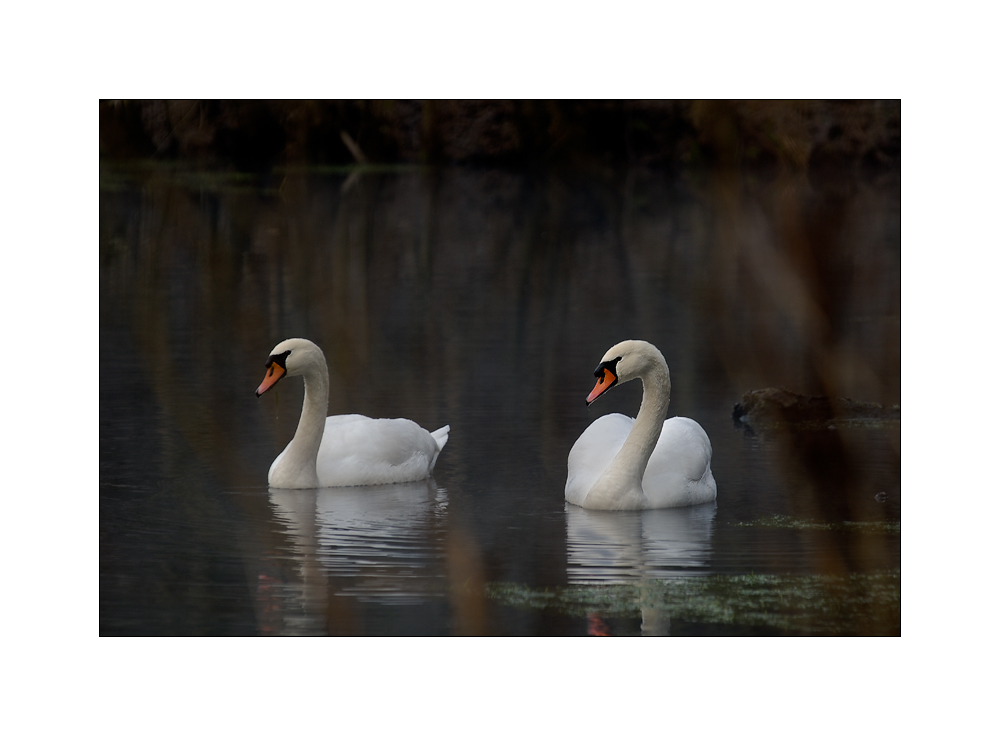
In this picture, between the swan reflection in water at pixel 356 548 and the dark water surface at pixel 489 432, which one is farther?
the dark water surface at pixel 489 432

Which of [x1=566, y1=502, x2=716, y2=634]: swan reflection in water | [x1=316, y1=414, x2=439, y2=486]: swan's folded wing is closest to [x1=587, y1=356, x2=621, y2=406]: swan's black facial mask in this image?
[x1=566, y1=502, x2=716, y2=634]: swan reflection in water

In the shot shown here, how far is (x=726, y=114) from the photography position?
92.7 feet

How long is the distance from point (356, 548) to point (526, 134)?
34.0m

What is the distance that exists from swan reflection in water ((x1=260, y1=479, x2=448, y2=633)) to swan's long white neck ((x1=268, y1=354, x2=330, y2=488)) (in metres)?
0.11

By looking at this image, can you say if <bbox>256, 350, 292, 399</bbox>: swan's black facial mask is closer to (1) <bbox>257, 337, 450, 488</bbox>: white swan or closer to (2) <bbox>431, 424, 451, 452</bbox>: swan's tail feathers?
(1) <bbox>257, 337, 450, 488</bbox>: white swan

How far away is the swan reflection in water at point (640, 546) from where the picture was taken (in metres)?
8.27

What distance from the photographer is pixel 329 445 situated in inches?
420

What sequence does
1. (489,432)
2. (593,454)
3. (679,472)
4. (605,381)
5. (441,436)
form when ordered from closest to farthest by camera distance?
1. (605,381)
2. (679,472)
3. (593,454)
4. (441,436)
5. (489,432)

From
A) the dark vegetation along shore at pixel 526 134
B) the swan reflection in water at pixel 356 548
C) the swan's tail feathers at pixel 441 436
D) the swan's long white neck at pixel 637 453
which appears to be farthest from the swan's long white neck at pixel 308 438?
the dark vegetation along shore at pixel 526 134

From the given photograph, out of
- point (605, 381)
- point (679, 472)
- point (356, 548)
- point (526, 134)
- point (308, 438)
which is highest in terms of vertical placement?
point (526, 134)

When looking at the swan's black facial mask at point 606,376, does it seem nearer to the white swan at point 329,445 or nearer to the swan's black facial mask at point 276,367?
the white swan at point 329,445

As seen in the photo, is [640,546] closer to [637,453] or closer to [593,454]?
[637,453]

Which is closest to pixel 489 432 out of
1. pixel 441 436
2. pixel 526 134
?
pixel 441 436

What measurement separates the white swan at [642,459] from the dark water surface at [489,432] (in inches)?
7.4
